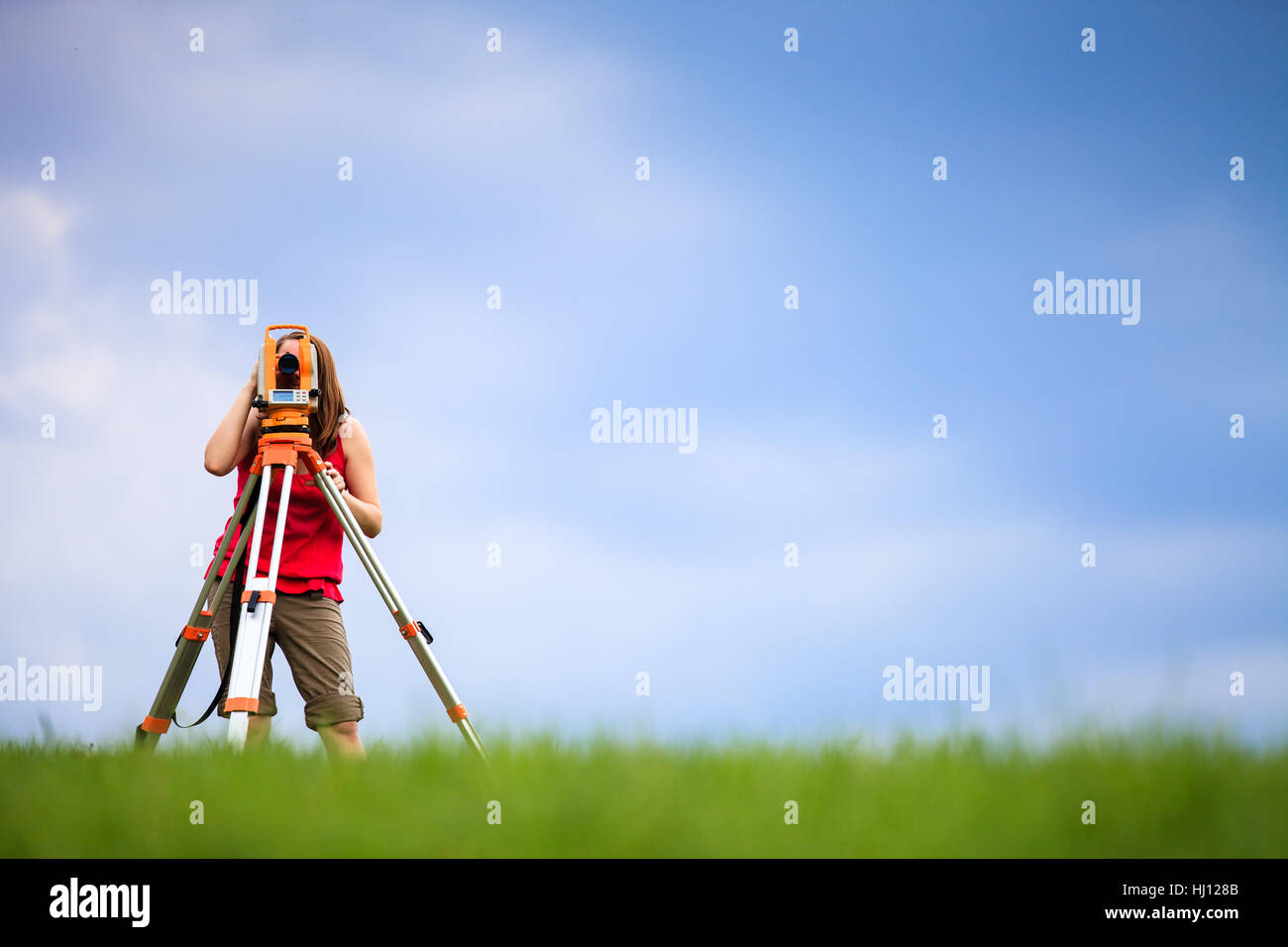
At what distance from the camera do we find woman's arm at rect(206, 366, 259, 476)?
4879mm

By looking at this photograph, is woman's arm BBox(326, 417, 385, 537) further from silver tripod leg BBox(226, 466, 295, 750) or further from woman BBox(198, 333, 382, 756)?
silver tripod leg BBox(226, 466, 295, 750)

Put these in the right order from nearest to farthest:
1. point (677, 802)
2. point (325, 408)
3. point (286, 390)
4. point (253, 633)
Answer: point (677, 802), point (253, 633), point (286, 390), point (325, 408)

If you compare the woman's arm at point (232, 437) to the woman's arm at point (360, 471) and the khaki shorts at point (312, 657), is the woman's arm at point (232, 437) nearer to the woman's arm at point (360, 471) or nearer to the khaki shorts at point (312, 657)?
the woman's arm at point (360, 471)

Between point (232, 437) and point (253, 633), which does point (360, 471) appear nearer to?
point (232, 437)

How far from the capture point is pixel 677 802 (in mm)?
3490

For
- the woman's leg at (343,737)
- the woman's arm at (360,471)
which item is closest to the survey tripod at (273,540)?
the woman's arm at (360,471)

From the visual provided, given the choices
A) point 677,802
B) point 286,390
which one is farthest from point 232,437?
point 677,802

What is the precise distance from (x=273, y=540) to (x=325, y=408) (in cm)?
83

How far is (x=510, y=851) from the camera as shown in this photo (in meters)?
3.16

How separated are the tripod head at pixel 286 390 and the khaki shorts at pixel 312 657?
35.5 inches

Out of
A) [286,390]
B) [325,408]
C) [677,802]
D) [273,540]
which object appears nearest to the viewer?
[677,802]

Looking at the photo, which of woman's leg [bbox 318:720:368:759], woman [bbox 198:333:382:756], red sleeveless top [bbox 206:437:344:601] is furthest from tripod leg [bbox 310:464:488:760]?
woman's leg [bbox 318:720:368:759]
